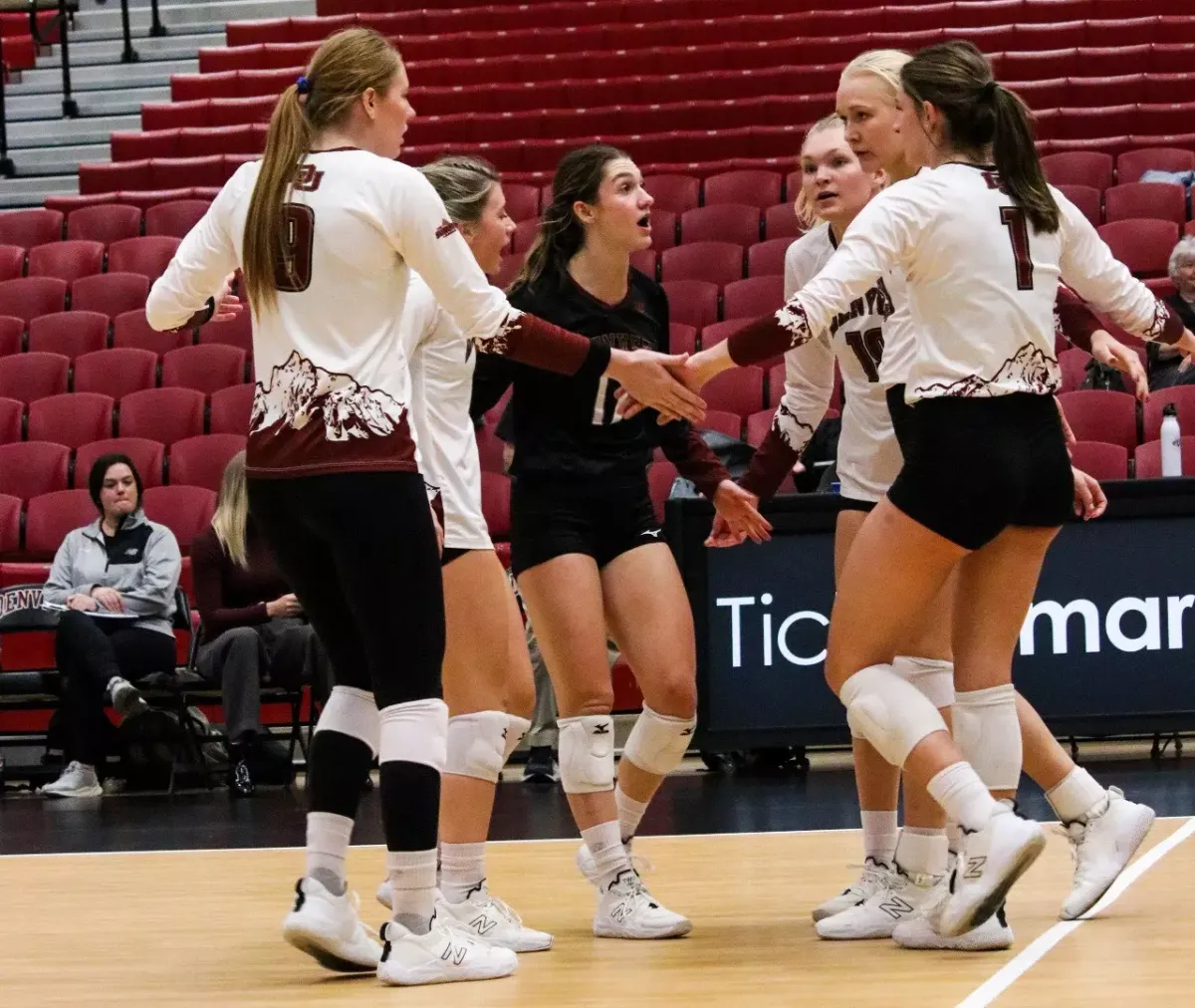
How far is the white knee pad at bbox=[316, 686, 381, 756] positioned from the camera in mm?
3225

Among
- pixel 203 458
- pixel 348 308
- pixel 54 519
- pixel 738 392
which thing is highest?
pixel 348 308

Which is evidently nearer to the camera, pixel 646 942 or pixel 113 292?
pixel 646 942

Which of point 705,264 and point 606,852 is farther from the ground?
point 705,264

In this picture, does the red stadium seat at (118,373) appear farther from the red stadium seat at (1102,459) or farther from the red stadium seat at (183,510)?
the red stadium seat at (1102,459)

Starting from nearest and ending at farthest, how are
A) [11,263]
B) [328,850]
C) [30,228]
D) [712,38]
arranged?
[328,850] → [11,263] → [30,228] → [712,38]

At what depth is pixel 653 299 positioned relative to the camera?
397 cm

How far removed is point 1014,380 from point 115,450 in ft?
19.7

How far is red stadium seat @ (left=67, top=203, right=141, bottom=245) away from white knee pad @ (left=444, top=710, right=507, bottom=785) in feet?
25.8

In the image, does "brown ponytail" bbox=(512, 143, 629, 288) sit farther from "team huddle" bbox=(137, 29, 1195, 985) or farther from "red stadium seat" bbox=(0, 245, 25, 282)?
"red stadium seat" bbox=(0, 245, 25, 282)

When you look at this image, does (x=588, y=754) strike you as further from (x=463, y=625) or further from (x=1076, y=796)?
(x=1076, y=796)

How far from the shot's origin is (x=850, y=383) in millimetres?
3859

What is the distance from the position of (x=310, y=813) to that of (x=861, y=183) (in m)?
1.70

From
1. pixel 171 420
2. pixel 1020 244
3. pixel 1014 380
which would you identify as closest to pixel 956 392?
pixel 1014 380

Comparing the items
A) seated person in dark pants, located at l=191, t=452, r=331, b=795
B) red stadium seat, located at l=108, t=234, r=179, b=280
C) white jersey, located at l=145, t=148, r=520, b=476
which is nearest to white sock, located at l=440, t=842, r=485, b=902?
white jersey, located at l=145, t=148, r=520, b=476
